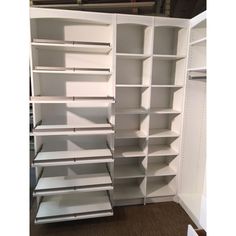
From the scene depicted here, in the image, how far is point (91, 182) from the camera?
205 cm

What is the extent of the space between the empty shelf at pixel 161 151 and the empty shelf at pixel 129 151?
0.41 ft

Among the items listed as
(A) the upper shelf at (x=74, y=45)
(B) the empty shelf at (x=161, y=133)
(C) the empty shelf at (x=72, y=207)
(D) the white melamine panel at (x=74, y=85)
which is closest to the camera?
(A) the upper shelf at (x=74, y=45)

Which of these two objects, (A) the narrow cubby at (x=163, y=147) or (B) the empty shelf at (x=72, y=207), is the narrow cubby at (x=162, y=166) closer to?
(A) the narrow cubby at (x=163, y=147)

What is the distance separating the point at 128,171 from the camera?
8.12ft

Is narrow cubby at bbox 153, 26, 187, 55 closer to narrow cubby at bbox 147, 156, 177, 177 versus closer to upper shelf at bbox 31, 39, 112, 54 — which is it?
upper shelf at bbox 31, 39, 112, 54

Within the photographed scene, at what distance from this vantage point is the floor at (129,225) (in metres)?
2.04

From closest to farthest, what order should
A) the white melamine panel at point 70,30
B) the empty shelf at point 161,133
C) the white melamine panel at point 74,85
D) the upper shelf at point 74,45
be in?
1. the upper shelf at point 74,45
2. the white melamine panel at point 70,30
3. the white melamine panel at point 74,85
4. the empty shelf at point 161,133

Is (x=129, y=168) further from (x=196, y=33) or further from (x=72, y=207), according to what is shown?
(x=196, y=33)

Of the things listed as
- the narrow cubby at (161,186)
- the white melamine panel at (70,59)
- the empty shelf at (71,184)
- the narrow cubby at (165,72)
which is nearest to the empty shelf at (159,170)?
the narrow cubby at (161,186)

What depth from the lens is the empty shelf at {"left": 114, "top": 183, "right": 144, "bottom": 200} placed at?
2.43 metres

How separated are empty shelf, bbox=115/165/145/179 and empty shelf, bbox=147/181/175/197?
314 millimetres
